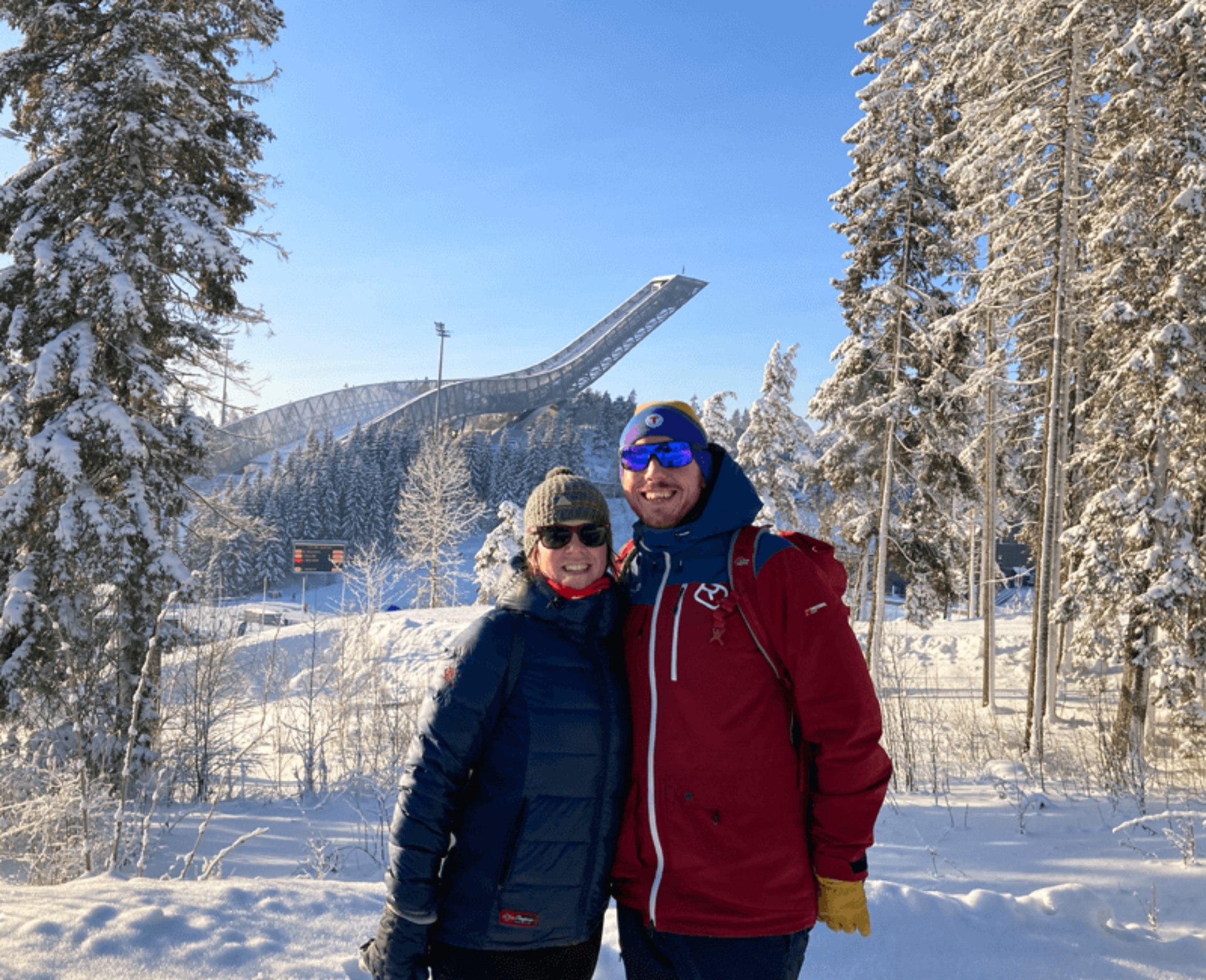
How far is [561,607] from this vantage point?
6.64 feet

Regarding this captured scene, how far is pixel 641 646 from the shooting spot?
6.86 ft

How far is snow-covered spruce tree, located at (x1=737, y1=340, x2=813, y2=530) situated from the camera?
24.8m

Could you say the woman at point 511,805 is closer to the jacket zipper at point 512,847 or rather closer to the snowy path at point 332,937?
the jacket zipper at point 512,847

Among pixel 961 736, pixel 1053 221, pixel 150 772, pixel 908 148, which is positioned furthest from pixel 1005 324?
pixel 150 772

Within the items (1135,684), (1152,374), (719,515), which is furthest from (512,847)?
(1135,684)

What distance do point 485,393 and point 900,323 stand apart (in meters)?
51.9

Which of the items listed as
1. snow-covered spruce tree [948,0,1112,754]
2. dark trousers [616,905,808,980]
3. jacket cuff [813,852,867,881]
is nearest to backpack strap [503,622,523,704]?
dark trousers [616,905,808,980]

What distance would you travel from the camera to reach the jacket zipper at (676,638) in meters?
1.98

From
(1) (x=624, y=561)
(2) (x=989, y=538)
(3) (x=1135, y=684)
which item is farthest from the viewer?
(2) (x=989, y=538)

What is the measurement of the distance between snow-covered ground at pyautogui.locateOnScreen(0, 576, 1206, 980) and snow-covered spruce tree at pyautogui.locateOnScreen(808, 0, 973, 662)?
10.0 metres

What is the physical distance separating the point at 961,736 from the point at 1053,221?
335 inches

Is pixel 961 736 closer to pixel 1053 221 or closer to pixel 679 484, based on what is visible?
pixel 1053 221

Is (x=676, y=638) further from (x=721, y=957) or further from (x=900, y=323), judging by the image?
(x=900, y=323)

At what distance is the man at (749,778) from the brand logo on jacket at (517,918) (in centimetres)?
29
